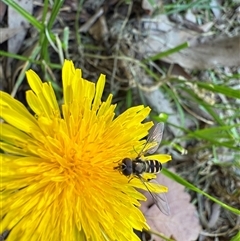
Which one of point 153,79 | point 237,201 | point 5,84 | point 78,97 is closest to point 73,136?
point 78,97

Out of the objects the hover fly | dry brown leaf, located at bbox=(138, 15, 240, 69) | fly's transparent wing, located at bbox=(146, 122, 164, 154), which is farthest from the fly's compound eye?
dry brown leaf, located at bbox=(138, 15, 240, 69)

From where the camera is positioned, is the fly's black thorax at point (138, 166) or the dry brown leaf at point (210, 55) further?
the dry brown leaf at point (210, 55)

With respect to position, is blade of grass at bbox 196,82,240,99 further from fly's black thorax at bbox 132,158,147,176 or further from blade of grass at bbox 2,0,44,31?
blade of grass at bbox 2,0,44,31

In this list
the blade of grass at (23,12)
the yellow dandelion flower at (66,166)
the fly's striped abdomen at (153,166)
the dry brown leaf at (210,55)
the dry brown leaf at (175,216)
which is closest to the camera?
the yellow dandelion flower at (66,166)

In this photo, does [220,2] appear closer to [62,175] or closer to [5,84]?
[5,84]

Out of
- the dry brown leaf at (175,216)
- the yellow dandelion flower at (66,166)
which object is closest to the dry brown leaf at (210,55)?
the dry brown leaf at (175,216)

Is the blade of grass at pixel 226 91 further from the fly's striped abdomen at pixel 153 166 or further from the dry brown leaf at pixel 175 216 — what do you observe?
the fly's striped abdomen at pixel 153 166

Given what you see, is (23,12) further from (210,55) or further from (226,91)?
(210,55)

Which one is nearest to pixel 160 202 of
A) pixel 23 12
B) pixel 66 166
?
pixel 66 166
